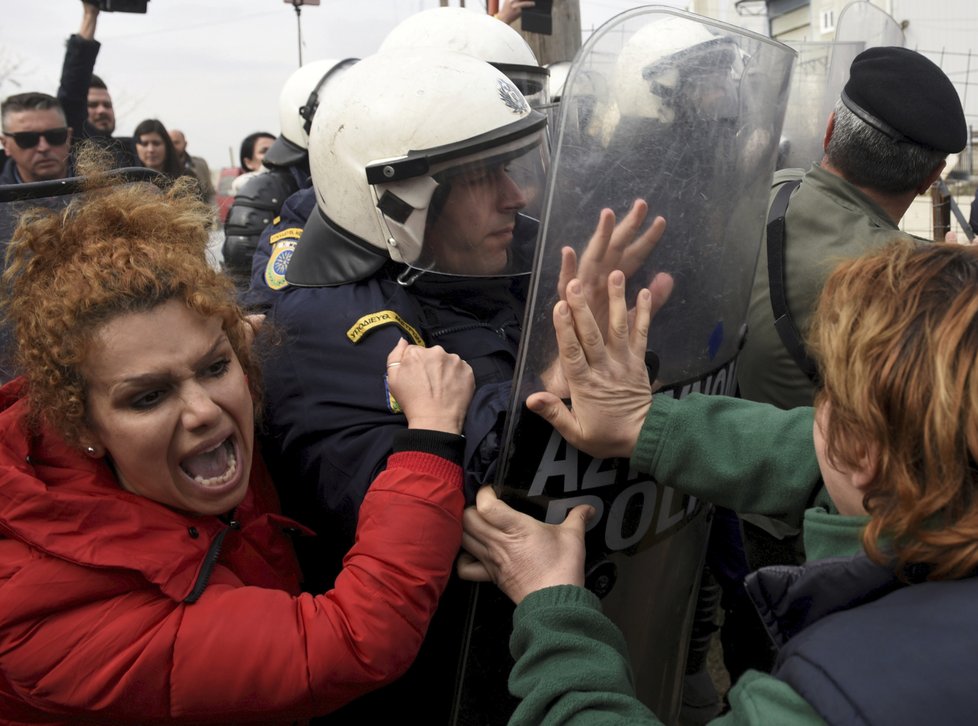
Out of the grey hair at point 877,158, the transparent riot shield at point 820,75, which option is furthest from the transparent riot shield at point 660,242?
the transparent riot shield at point 820,75

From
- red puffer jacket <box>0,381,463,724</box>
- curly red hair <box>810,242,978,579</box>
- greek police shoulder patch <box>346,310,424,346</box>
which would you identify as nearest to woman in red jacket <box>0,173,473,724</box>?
red puffer jacket <box>0,381,463,724</box>

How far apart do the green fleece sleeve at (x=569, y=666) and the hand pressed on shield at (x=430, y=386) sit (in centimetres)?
35

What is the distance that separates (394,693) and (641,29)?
53.1 inches

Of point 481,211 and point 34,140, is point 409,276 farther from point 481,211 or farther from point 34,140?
point 34,140

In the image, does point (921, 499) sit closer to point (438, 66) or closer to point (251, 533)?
point (251, 533)

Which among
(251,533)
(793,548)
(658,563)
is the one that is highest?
(251,533)

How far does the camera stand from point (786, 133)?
11.4 feet

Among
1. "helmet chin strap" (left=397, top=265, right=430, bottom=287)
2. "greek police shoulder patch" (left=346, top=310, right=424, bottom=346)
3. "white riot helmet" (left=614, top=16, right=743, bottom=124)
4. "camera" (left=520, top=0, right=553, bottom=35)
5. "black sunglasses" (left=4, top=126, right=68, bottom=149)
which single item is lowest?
"black sunglasses" (left=4, top=126, right=68, bottom=149)

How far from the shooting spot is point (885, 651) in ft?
2.66

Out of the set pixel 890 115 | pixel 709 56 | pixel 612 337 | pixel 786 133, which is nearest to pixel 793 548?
pixel 890 115

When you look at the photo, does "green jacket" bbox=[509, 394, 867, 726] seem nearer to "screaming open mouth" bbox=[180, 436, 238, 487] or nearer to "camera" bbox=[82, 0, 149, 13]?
"screaming open mouth" bbox=[180, 436, 238, 487]

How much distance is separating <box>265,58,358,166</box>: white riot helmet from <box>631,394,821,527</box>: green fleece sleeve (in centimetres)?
352

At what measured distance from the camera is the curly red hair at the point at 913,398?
0.88 metres

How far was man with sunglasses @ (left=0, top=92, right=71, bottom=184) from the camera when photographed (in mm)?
3906
